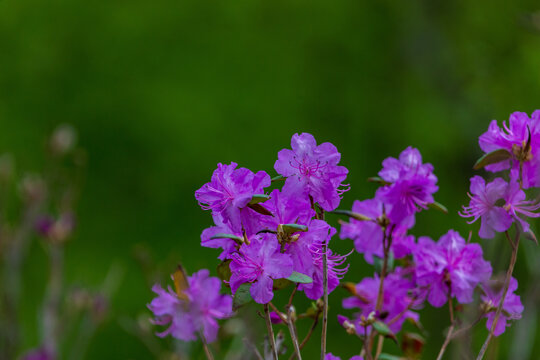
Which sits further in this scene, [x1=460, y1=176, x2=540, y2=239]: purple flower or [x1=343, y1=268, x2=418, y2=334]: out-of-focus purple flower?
[x1=343, y1=268, x2=418, y2=334]: out-of-focus purple flower

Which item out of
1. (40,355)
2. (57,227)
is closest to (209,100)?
(57,227)

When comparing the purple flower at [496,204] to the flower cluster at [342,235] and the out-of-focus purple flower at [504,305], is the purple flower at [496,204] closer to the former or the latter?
the flower cluster at [342,235]

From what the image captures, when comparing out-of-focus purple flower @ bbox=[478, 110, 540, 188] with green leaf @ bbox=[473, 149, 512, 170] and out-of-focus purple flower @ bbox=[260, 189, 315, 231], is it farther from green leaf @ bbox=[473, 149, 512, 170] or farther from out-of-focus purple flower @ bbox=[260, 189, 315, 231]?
out-of-focus purple flower @ bbox=[260, 189, 315, 231]

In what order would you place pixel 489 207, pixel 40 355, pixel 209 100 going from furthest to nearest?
pixel 209 100, pixel 40 355, pixel 489 207

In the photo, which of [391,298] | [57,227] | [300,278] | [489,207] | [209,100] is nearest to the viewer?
[300,278]

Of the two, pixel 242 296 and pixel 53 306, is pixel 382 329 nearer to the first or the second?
pixel 242 296

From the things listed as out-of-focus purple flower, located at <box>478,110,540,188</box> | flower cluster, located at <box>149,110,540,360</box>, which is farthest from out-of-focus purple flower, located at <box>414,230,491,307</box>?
out-of-focus purple flower, located at <box>478,110,540,188</box>
